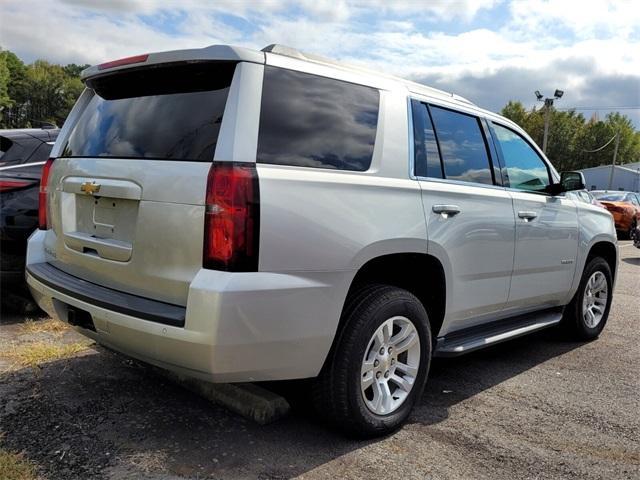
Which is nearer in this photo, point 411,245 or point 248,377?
point 248,377

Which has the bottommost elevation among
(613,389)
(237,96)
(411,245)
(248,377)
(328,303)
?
(613,389)

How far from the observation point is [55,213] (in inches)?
131

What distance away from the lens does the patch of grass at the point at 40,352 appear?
3.91 meters

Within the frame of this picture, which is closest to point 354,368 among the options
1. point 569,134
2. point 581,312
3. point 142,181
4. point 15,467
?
point 142,181

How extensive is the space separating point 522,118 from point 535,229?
74875 mm

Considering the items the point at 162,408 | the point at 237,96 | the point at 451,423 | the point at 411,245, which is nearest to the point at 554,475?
the point at 451,423

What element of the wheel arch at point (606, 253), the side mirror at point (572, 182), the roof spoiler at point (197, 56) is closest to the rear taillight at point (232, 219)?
the roof spoiler at point (197, 56)

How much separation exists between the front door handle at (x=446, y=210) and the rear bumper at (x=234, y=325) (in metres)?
0.85

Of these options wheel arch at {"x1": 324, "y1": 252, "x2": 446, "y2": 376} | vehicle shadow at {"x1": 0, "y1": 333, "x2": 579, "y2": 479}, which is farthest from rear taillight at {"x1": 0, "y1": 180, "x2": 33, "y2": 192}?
wheel arch at {"x1": 324, "y1": 252, "x2": 446, "y2": 376}

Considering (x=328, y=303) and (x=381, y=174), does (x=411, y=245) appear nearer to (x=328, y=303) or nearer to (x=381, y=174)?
(x=381, y=174)

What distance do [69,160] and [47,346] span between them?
168 centimetres

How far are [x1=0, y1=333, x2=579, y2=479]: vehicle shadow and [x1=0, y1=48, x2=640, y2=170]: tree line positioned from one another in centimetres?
6654

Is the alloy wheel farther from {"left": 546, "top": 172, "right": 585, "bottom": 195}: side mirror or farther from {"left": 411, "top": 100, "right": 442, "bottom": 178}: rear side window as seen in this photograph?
{"left": 546, "top": 172, "right": 585, "bottom": 195}: side mirror

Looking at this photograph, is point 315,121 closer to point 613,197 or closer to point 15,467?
point 15,467
